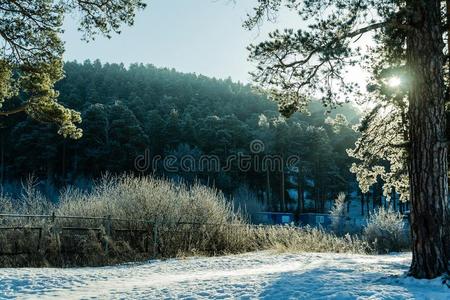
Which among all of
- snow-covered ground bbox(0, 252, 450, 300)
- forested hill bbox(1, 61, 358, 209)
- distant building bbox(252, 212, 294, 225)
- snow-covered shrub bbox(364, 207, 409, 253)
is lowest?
distant building bbox(252, 212, 294, 225)

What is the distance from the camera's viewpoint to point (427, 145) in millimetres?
6953

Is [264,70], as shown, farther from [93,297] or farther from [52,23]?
[52,23]

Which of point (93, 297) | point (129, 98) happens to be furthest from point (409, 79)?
point (129, 98)

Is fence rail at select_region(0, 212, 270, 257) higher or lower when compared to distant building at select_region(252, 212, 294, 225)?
higher

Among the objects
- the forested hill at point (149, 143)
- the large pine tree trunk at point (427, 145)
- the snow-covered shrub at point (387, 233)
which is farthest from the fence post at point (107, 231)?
the forested hill at point (149, 143)

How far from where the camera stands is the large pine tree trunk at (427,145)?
685 centimetres

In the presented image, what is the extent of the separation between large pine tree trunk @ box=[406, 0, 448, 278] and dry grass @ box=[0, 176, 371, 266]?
26.0 ft

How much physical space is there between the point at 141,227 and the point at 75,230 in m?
2.06

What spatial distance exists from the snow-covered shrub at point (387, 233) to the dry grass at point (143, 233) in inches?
256

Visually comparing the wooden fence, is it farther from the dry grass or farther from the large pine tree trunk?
the large pine tree trunk

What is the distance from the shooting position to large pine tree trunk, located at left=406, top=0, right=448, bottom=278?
6.85 m

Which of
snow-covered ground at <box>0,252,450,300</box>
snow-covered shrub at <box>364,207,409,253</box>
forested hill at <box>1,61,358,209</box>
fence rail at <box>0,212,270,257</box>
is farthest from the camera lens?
forested hill at <box>1,61,358,209</box>

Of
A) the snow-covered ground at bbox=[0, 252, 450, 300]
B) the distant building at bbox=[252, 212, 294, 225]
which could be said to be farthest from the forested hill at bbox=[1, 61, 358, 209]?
the snow-covered ground at bbox=[0, 252, 450, 300]

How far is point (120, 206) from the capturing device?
16484 millimetres
